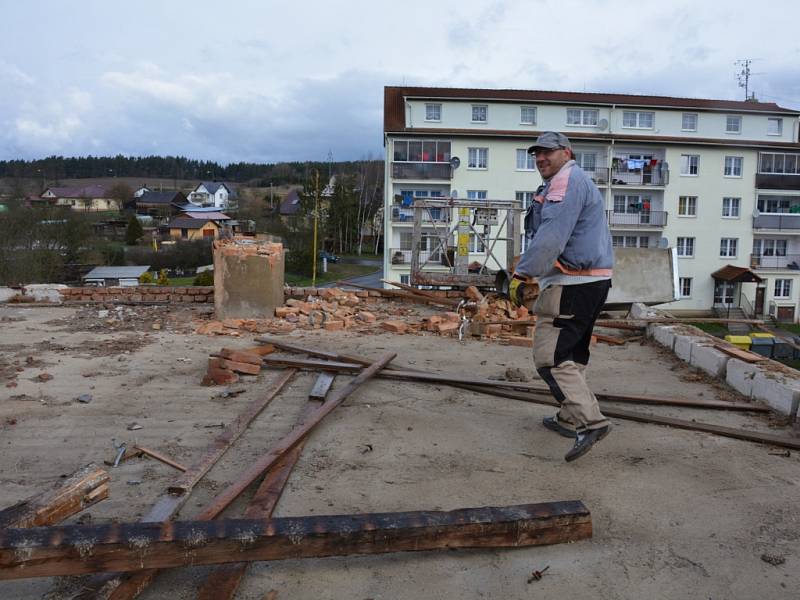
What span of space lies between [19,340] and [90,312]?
242 centimetres

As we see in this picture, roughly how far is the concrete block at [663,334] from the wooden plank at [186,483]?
171 inches

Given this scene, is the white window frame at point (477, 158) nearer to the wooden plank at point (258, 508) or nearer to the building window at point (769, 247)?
the building window at point (769, 247)

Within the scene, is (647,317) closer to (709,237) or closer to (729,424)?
(729,424)

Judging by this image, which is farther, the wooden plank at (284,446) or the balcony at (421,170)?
the balcony at (421,170)

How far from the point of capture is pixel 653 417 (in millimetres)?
4719

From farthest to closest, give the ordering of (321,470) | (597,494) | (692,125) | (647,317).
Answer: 1. (692,125)
2. (647,317)
3. (321,470)
4. (597,494)

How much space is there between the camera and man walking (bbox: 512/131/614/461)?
3861mm

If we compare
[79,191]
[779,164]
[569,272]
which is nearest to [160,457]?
[569,272]

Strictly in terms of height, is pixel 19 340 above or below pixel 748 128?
below

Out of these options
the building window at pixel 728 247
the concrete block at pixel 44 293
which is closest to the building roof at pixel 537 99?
the building window at pixel 728 247

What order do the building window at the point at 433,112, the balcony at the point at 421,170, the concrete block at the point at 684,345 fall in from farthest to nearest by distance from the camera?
the building window at the point at 433,112, the balcony at the point at 421,170, the concrete block at the point at 684,345

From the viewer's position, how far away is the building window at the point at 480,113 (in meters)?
39.5

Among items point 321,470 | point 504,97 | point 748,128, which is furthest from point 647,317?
point 748,128

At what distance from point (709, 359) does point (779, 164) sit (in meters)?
41.5
